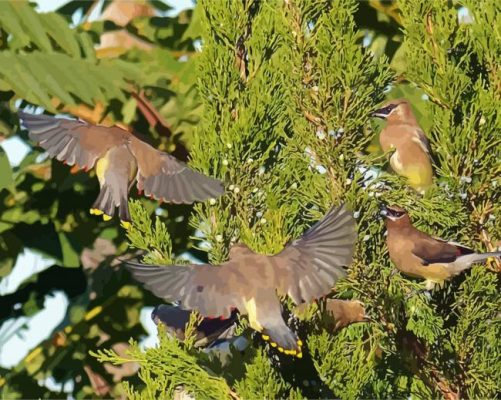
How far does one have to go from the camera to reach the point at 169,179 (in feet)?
14.7

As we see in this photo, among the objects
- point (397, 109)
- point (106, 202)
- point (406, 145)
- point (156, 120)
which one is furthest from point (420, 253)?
→ point (156, 120)

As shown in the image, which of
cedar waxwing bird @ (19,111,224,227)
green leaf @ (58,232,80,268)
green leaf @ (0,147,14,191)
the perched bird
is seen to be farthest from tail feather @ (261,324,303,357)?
green leaf @ (58,232,80,268)

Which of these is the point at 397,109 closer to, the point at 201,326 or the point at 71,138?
the point at 71,138

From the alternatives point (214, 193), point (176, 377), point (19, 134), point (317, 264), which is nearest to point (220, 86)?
point (214, 193)

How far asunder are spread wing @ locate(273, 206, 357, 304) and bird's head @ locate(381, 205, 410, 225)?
425 mm

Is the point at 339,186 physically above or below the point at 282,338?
above

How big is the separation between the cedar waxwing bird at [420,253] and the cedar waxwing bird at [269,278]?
371 millimetres

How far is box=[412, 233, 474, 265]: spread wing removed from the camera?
13.6 ft

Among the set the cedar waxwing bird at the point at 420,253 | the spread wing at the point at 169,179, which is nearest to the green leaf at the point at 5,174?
the spread wing at the point at 169,179

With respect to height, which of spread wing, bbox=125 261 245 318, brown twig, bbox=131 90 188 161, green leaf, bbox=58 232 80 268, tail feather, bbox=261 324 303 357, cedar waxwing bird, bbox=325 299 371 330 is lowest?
green leaf, bbox=58 232 80 268

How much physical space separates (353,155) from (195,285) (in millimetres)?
782

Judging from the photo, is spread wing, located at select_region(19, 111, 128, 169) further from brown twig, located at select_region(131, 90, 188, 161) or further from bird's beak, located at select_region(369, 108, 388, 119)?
brown twig, located at select_region(131, 90, 188, 161)

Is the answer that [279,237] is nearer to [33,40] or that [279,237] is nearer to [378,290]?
[378,290]

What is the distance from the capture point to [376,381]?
457cm
